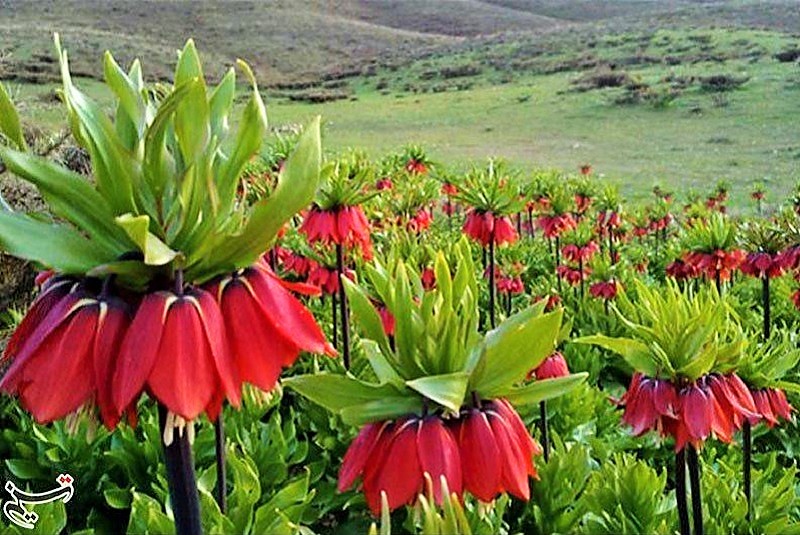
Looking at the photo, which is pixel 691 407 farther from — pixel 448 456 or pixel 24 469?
pixel 24 469

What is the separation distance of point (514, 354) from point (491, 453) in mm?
155

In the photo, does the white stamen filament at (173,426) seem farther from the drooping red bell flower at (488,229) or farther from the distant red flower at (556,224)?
the distant red flower at (556,224)

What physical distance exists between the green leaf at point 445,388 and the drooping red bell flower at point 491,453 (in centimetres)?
5

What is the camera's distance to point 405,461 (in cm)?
111

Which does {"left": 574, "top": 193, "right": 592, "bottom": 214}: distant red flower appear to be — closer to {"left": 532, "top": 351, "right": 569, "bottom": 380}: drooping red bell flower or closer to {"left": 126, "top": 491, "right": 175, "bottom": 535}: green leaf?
{"left": 532, "top": 351, "right": 569, "bottom": 380}: drooping red bell flower

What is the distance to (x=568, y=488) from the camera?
8.14ft

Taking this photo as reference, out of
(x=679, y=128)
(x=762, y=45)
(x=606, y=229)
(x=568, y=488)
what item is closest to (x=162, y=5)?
(x=762, y=45)

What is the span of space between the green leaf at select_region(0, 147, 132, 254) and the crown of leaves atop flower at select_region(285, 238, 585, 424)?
32 cm

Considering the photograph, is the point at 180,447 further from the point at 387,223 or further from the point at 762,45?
the point at 762,45

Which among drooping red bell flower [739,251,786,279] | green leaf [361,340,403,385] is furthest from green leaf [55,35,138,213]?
drooping red bell flower [739,251,786,279]

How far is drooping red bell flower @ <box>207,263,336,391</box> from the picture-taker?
102cm

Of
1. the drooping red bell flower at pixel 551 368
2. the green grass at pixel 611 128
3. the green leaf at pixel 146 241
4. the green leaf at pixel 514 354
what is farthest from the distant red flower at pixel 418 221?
the green grass at pixel 611 128

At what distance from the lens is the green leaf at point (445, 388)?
3.59ft

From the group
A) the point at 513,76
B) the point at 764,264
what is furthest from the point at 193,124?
the point at 513,76
